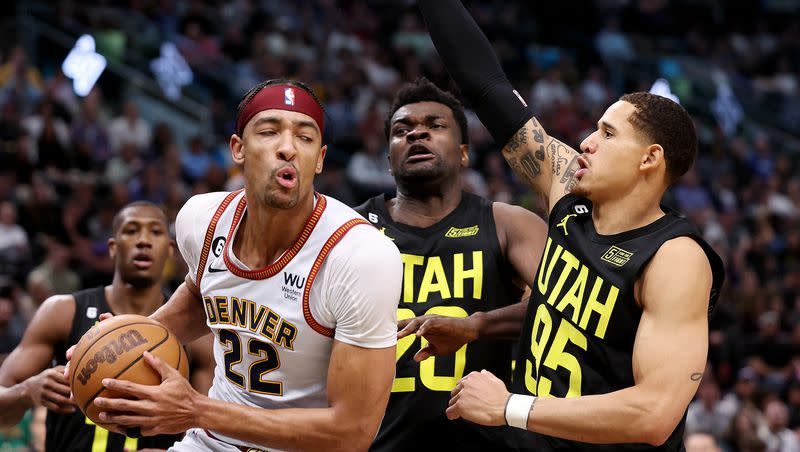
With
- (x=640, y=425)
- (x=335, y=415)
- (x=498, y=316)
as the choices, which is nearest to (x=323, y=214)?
(x=335, y=415)

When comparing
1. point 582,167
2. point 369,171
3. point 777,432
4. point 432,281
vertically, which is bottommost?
point 777,432

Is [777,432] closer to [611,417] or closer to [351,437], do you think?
[611,417]

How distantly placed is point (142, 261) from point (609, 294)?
2959 mm

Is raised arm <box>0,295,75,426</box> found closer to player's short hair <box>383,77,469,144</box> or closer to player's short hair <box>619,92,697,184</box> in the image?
player's short hair <box>383,77,469,144</box>

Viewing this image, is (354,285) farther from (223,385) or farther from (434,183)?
(434,183)

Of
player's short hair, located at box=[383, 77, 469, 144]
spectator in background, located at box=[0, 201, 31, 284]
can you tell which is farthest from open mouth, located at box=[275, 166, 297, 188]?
spectator in background, located at box=[0, 201, 31, 284]

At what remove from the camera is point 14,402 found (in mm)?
5125

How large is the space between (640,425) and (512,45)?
53.5 ft

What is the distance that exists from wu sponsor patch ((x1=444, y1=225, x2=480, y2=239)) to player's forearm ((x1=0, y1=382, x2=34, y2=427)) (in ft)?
7.39

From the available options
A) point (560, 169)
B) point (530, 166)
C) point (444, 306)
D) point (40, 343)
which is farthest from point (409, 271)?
point (40, 343)

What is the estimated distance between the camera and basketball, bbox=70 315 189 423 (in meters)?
3.45

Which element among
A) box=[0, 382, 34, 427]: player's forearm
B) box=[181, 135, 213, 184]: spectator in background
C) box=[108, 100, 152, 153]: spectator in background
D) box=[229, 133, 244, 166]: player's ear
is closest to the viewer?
box=[229, 133, 244, 166]: player's ear

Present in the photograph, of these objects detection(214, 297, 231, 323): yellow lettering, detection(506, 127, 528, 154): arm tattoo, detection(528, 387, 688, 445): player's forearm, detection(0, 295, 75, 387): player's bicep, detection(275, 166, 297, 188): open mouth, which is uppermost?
detection(506, 127, 528, 154): arm tattoo

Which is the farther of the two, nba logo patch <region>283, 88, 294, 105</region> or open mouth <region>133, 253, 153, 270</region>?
open mouth <region>133, 253, 153, 270</region>
